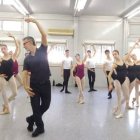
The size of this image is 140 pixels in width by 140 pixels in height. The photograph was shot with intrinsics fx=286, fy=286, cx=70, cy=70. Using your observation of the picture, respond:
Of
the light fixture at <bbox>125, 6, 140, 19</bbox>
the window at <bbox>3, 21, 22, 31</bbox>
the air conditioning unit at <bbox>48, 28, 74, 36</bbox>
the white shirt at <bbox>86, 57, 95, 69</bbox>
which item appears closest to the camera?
the light fixture at <bbox>125, 6, 140, 19</bbox>

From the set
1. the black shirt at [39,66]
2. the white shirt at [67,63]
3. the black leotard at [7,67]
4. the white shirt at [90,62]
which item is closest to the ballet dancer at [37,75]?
the black shirt at [39,66]

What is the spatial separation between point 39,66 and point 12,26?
30.4ft

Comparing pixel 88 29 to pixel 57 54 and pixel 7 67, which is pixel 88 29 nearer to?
pixel 57 54

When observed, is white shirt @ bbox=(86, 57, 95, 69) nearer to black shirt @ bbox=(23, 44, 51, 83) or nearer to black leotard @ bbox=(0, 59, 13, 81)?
black leotard @ bbox=(0, 59, 13, 81)

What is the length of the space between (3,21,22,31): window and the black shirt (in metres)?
9.09

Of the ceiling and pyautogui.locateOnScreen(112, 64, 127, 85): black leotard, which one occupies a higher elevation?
the ceiling

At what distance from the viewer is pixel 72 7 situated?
11.5m

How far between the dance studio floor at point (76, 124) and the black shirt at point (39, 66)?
937mm

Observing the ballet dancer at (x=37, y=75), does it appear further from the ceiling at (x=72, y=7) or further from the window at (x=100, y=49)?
the window at (x=100, y=49)

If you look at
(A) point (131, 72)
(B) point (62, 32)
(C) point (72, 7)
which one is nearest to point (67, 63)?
(C) point (72, 7)

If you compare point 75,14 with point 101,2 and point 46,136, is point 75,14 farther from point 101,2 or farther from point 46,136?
point 46,136

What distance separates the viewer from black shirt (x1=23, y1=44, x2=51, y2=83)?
4434 mm

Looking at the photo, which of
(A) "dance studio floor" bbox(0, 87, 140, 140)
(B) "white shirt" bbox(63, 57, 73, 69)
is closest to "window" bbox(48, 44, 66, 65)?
(B) "white shirt" bbox(63, 57, 73, 69)

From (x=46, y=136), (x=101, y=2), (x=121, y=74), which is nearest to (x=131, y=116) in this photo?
(x=121, y=74)
